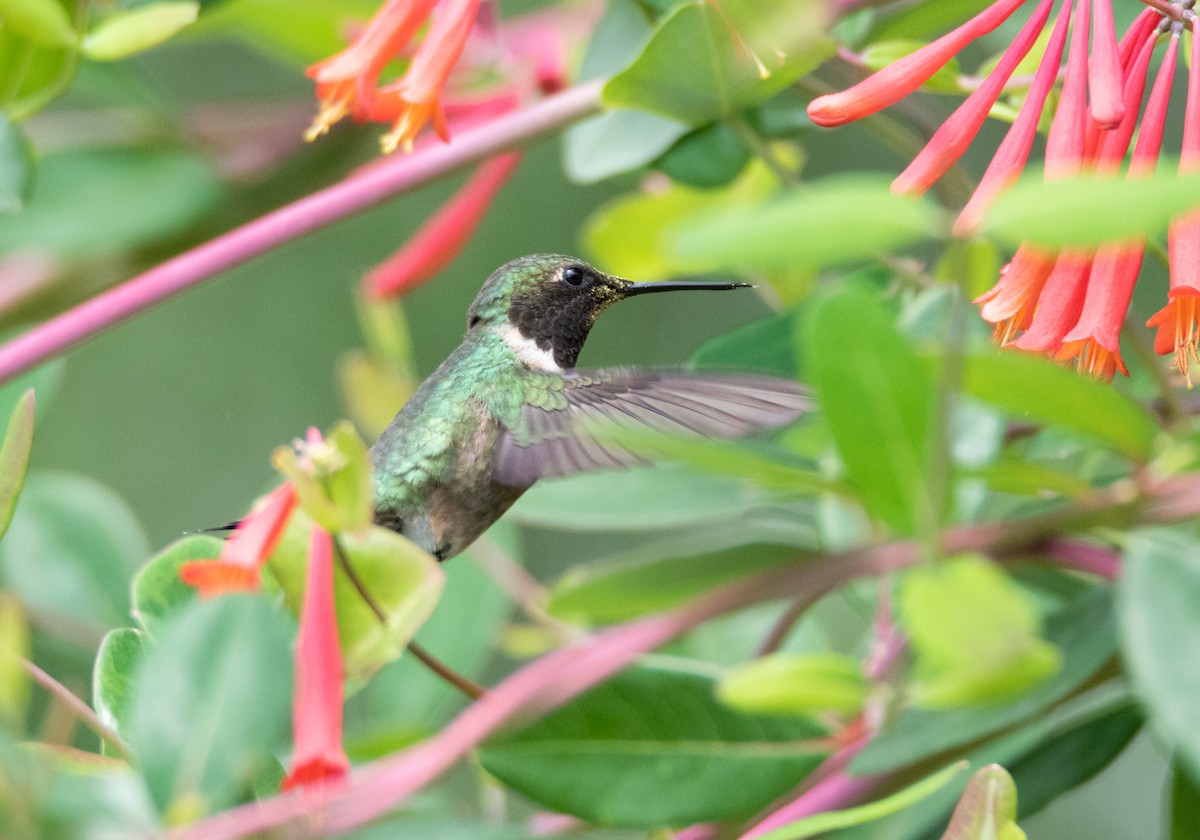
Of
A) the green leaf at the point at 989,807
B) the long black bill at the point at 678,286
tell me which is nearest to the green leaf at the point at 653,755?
the green leaf at the point at 989,807

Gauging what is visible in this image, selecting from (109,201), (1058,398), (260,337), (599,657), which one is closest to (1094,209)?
(1058,398)

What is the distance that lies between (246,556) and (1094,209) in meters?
0.51

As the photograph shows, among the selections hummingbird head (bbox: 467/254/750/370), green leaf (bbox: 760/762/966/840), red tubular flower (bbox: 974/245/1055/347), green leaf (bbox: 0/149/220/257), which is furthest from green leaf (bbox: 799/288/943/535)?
green leaf (bbox: 0/149/220/257)

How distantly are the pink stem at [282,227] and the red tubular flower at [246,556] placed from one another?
234 millimetres

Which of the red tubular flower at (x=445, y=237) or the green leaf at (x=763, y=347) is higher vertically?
the red tubular flower at (x=445, y=237)

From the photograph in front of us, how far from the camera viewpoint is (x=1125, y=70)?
0.86m

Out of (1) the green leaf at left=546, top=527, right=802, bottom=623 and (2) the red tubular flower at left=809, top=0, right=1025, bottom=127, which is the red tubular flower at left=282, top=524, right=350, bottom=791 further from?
(2) the red tubular flower at left=809, top=0, right=1025, bottom=127

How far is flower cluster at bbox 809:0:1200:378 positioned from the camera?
80 cm

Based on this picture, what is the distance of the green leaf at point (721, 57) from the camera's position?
3.19 feet

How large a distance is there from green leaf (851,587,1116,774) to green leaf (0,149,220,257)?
1.02 metres

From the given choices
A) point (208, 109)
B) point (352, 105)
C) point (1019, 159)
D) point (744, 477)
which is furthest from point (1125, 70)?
point (208, 109)

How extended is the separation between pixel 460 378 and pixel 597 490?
0.20 meters

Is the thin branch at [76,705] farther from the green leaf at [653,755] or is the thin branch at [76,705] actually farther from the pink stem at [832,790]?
the pink stem at [832,790]

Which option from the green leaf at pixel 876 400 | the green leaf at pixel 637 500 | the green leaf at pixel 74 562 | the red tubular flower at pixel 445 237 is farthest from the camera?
the red tubular flower at pixel 445 237
